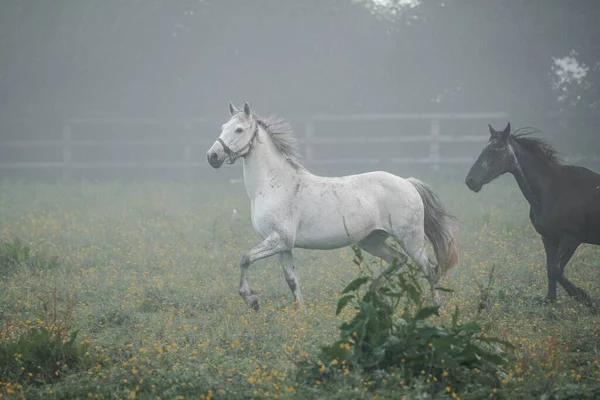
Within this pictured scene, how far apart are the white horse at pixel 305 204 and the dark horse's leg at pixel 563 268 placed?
1.14m

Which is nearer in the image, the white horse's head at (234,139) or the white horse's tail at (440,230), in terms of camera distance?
the white horse's head at (234,139)

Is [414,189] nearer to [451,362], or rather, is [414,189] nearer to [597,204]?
[597,204]

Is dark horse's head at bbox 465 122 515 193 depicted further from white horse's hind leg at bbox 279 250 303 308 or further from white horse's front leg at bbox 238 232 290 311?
white horse's front leg at bbox 238 232 290 311

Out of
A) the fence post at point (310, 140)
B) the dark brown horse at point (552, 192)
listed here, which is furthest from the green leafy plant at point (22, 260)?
the fence post at point (310, 140)

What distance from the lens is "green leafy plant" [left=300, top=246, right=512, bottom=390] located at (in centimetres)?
539

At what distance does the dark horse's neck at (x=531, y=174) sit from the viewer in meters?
8.76

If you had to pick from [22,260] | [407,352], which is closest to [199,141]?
[22,260]

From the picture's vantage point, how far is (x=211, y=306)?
8633 millimetres

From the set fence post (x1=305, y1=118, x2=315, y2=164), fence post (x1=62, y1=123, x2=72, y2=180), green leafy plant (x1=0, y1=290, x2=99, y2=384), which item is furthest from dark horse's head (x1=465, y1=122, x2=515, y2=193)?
fence post (x1=62, y1=123, x2=72, y2=180)

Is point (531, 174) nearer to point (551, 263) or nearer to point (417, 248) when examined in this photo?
point (551, 263)

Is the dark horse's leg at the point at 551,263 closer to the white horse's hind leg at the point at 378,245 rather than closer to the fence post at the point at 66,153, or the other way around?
the white horse's hind leg at the point at 378,245

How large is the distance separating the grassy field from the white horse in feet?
1.96

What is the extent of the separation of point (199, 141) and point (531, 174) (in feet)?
55.9

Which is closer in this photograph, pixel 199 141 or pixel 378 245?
pixel 378 245
